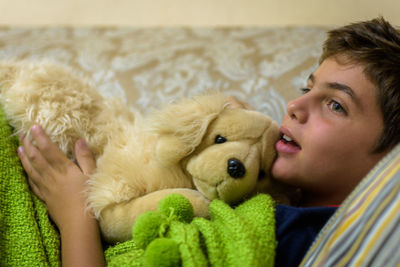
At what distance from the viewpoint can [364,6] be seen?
4.63 ft

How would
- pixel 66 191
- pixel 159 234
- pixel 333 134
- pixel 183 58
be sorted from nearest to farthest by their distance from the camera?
1. pixel 159 234
2. pixel 333 134
3. pixel 66 191
4. pixel 183 58

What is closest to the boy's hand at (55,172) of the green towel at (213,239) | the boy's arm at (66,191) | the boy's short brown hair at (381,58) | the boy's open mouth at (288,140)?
the boy's arm at (66,191)

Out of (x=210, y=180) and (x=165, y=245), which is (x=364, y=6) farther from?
(x=165, y=245)

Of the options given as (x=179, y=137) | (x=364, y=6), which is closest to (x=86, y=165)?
(x=179, y=137)

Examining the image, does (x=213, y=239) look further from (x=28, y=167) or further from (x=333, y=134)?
(x=28, y=167)

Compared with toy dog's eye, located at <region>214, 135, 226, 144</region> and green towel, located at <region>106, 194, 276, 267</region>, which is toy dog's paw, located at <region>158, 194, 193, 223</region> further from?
toy dog's eye, located at <region>214, 135, 226, 144</region>

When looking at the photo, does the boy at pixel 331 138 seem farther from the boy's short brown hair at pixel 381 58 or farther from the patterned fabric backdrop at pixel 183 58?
the patterned fabric backdrop at pixel 183 58

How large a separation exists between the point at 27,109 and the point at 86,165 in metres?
0.17

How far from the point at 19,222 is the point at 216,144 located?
41cm

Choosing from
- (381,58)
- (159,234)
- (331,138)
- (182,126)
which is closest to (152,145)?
(182,126)

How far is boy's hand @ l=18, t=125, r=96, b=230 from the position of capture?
715 millimetres

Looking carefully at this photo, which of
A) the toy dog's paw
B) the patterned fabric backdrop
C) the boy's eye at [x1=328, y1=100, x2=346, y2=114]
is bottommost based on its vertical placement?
the toy dog's paw

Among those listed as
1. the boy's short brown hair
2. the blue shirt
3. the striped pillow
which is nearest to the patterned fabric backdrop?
the boy's short brown hair

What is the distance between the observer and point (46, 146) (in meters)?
0.74
